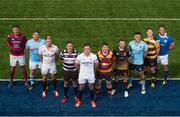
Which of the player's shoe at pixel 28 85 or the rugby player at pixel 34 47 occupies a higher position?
the rugby player at pixel 34 47

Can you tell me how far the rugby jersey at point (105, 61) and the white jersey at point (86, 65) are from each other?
12.3 inches

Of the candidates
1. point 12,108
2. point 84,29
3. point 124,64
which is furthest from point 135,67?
point 84,29

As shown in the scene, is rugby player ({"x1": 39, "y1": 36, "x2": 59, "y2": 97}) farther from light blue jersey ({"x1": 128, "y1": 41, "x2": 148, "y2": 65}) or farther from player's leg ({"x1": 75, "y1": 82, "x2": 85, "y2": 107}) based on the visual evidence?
light blue jersey ({"x1": 128, "y1": 41, "x2": 148, "y2": 65})

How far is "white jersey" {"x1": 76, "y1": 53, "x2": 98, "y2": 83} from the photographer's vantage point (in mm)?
11898

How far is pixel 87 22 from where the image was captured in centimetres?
1959

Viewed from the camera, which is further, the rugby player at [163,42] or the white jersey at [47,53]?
the rugby player at [163,42]

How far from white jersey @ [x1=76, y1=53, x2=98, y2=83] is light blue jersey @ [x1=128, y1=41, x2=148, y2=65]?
56.4 inches

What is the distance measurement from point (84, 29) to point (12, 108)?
25.0ft

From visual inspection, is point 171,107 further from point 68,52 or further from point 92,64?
point 68,52

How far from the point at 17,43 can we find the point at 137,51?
3955 mm

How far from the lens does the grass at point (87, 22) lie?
57.0ft

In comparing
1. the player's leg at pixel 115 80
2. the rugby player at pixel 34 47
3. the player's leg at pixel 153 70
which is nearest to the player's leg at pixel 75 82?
the player's leg at pixel 115 80

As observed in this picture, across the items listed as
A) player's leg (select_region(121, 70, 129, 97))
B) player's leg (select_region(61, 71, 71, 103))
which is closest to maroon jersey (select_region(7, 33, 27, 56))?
player's leg (select_region(61, 71, 71, 103))

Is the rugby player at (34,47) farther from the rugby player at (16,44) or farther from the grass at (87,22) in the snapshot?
the grass at (87,22)
